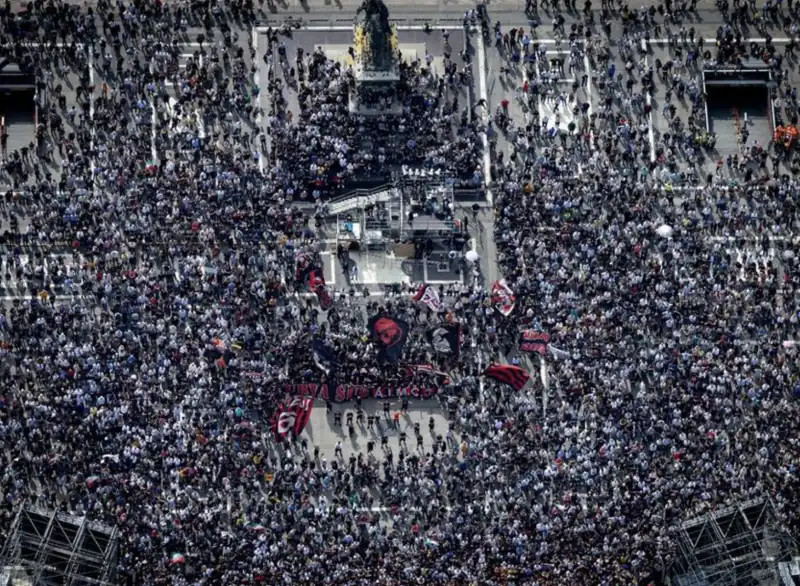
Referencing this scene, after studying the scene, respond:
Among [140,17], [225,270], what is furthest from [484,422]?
[140,17]

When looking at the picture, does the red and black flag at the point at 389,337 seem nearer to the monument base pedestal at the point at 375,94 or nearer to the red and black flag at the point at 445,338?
the red and black flag at the point at 445,338

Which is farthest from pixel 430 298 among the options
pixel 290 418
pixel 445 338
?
pixel 290 418

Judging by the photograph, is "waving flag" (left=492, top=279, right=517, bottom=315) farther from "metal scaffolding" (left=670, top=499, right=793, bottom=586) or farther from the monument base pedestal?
"metal scaffolding" (left=670, top=499, right=793, bottom=586)

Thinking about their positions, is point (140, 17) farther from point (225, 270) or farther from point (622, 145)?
point (622, 145)

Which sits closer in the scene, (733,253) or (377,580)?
(377,580)

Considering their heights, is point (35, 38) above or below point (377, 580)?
above

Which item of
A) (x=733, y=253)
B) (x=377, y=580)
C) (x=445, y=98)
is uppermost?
(x=445, y=98)
